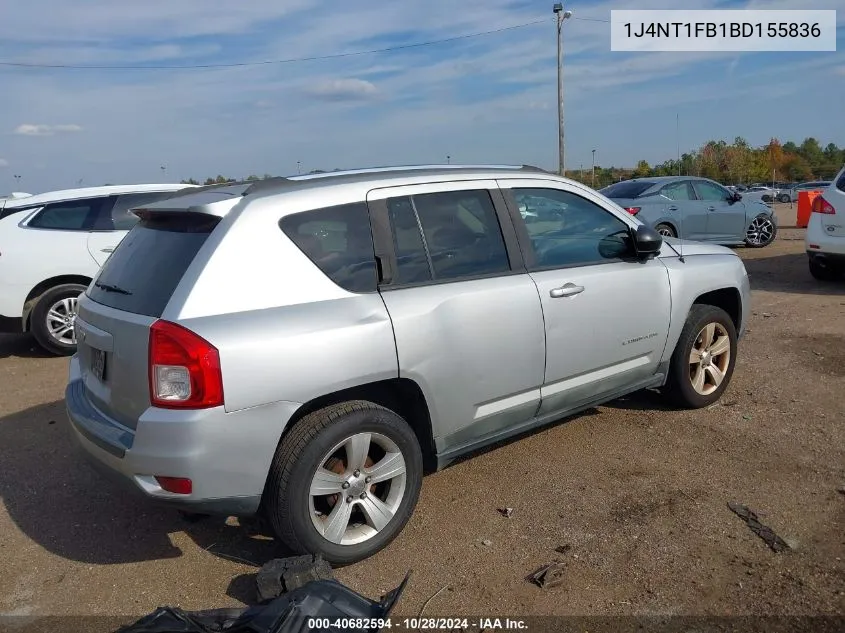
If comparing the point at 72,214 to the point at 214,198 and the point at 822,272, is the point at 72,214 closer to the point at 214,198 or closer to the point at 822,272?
the point at 214,198

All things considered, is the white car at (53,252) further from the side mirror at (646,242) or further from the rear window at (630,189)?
the rear window at (630,189)

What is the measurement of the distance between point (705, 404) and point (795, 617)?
246cm

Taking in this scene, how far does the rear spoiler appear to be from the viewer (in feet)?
10.6

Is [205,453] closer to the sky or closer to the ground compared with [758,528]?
closer to the sky

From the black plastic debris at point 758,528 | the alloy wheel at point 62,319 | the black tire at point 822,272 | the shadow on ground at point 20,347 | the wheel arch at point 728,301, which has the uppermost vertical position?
the wheel arch at point 728,301

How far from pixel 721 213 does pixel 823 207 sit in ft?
14.0

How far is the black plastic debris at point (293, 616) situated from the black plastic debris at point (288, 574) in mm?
129

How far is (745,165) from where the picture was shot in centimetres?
7412

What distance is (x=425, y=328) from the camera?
3.46 meters

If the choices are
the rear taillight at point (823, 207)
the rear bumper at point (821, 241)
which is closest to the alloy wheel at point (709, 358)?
the rear bumper at point (821, 241)

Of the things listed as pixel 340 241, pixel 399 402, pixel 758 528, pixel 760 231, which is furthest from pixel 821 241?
pixel 340 241

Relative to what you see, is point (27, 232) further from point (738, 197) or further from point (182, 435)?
point (738, 197)

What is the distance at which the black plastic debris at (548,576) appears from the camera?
316 centimetres

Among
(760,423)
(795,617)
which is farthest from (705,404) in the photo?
(795,617)
